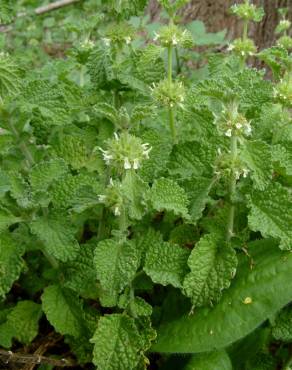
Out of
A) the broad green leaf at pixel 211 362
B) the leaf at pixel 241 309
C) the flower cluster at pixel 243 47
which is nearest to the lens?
the leaf at pixel 241 309

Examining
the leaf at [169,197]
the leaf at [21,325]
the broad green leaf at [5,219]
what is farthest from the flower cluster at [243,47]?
the leaf at [21,325]

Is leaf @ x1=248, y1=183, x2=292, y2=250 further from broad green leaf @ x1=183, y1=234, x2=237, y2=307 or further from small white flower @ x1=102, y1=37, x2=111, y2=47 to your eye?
small white flower @ x1=102, y1=37, x2=111, y2=47

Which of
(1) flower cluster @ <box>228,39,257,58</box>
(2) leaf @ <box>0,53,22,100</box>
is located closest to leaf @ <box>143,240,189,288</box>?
(2) leaf @ <box>0,53,22,100</box>

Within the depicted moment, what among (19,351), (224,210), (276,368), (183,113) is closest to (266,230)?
(224,210)

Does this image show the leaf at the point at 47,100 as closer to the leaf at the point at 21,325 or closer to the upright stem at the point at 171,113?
the upright stem at the point at 171,113

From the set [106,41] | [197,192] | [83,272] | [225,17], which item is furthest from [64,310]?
[225,17]

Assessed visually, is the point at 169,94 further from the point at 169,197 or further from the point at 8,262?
the point at 8,262

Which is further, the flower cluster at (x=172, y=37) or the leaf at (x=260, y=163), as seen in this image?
the flower cluster at (x=172, y=37)
